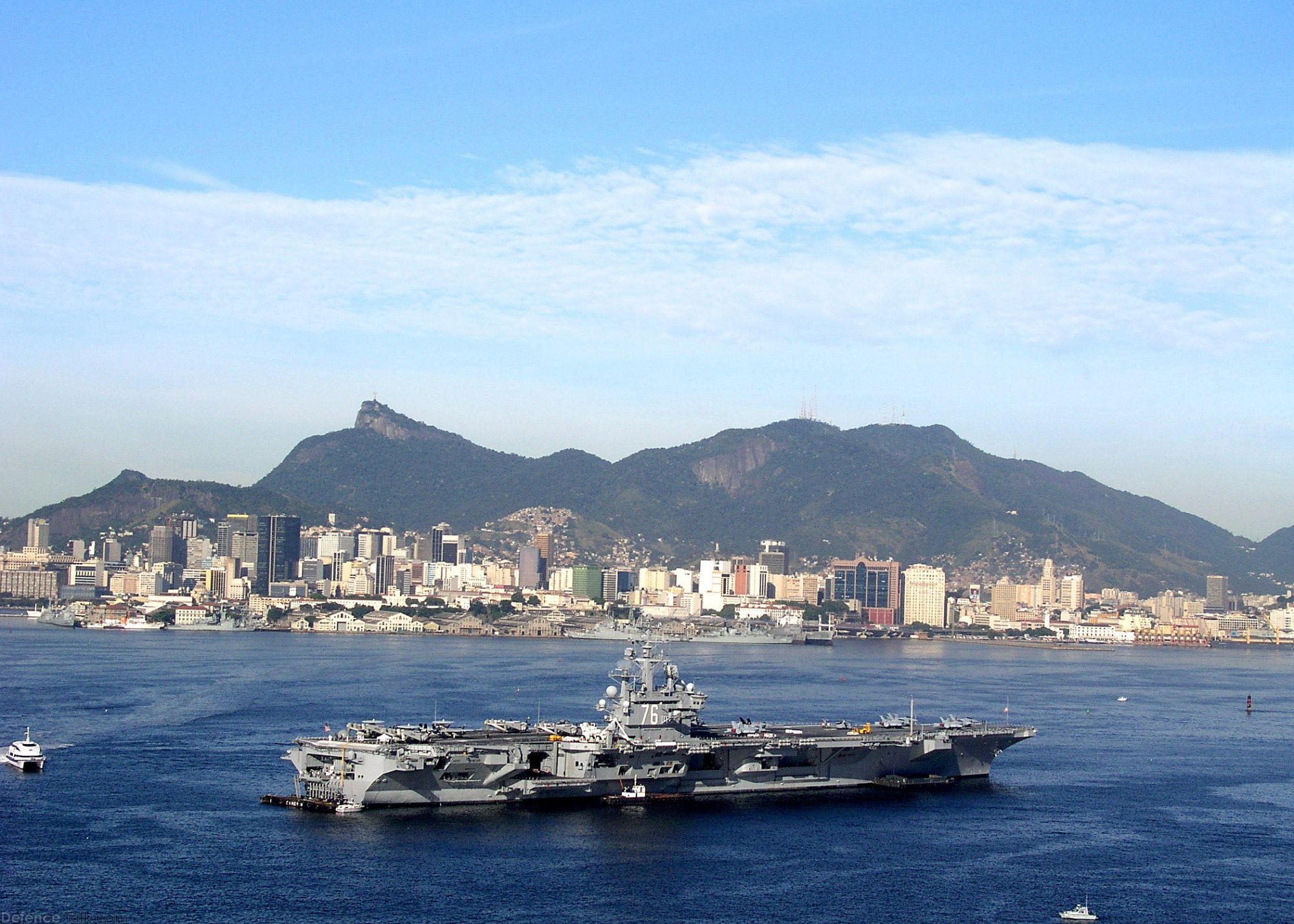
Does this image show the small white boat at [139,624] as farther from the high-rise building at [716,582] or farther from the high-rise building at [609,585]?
the high-rise building at [716,582]

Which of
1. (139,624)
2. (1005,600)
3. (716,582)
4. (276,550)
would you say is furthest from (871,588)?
(139,624)

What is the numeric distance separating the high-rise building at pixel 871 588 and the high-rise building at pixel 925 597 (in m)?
2.26

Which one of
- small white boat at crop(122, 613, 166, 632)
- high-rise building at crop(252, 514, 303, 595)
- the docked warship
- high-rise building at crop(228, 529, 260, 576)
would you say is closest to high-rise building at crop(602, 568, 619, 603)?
high-rise building at crop(252, 514, 303, 595)

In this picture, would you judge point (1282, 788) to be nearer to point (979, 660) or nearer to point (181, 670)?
point (181, 670)

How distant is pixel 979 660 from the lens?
4365 inches

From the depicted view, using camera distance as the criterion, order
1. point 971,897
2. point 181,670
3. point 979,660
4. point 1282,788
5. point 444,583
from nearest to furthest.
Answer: point 971,897 → point 1282,788 → point 181,670 → point 979,660 → point 444,583

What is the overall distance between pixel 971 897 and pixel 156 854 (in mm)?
15272

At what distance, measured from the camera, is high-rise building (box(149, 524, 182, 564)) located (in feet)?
642

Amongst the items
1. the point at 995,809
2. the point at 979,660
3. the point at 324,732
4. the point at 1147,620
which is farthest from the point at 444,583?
the point at 995,809

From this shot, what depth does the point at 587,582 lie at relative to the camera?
7377 inches

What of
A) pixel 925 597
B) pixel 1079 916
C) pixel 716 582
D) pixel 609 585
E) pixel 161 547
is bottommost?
pixel 1079 916

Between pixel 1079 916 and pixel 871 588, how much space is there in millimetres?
157884

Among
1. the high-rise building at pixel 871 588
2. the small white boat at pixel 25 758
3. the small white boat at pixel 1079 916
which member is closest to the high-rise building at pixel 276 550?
the high-rise building at pixel 871 588

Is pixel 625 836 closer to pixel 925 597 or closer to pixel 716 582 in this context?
pixel 925 597
